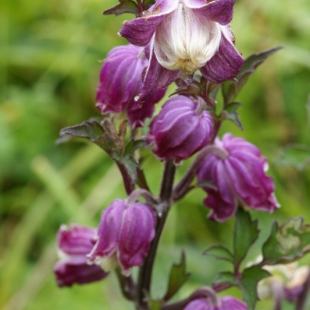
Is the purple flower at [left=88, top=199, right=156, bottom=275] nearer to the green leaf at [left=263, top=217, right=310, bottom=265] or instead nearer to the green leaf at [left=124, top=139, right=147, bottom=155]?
the green leaf at [left=124, top=139, right=147, bottom=155]

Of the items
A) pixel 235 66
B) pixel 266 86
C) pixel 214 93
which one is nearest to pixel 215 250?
pixel 214 93

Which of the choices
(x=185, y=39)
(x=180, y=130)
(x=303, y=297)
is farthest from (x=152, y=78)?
(x=303, y=297)

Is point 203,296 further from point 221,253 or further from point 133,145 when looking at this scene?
point 133,145

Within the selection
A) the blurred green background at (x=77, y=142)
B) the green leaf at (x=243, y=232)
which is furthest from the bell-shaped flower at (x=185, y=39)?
the blurred green background at (x=77, y=142)

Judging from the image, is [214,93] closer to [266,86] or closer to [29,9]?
[266,86]

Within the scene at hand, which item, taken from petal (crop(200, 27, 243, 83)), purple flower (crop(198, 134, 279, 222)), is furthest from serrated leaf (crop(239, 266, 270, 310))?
petal (crop(200, 27, 243, 83))
